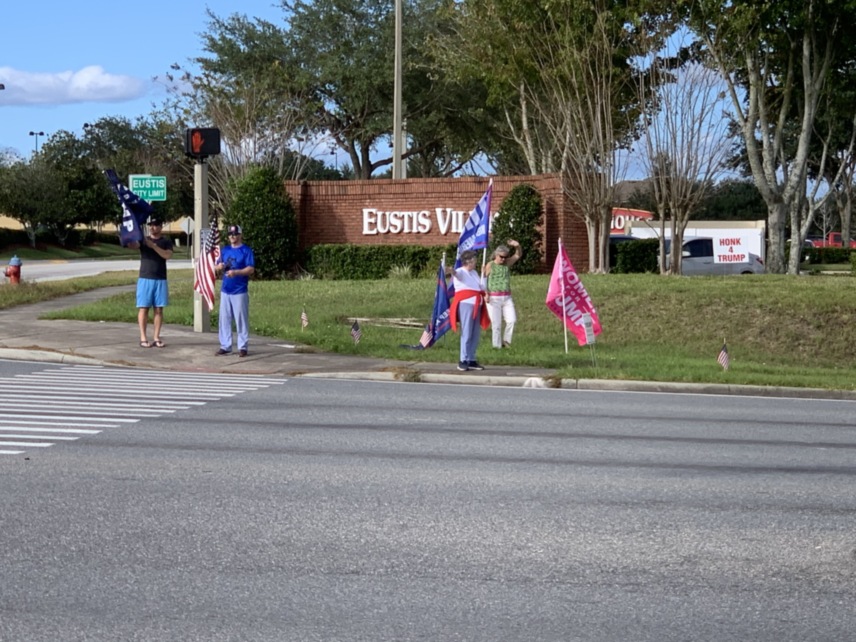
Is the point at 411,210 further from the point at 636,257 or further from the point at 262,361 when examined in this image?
the point at 262,361

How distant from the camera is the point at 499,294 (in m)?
19.2

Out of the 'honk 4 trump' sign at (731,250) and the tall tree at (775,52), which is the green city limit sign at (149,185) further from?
the 'honk 4 trump' sign at (731,250)

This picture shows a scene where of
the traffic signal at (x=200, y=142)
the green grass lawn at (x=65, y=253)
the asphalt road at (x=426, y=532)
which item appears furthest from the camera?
the green grass lawn at (x=65, y=253)

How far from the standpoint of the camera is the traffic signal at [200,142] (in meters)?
18.6

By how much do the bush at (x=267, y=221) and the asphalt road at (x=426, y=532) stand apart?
20928mm

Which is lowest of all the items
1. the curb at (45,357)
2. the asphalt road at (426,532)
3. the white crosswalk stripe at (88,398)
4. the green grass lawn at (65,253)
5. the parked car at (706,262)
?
the asphalt road at (426,532)

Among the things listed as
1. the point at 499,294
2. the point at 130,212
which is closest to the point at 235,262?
the point at 130,212

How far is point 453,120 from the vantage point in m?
49.0

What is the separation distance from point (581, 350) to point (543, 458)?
992 cm

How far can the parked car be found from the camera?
37594 mm

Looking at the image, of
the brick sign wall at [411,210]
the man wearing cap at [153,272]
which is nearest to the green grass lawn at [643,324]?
the man wearing cap at [153,272]

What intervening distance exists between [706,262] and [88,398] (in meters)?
27.9

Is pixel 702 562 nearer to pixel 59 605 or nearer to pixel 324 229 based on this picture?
pixel 59 605

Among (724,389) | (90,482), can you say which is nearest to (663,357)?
(724,389)
